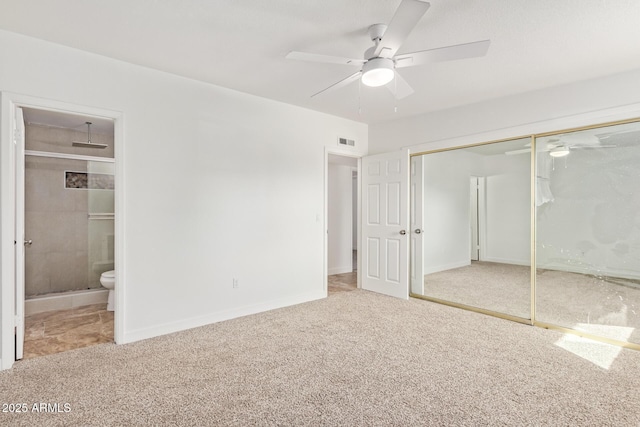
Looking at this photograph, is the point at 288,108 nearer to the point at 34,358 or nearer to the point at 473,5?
the point at 473,5

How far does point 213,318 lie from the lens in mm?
3533

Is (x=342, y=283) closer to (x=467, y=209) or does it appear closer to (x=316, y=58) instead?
(x=467, y=209)

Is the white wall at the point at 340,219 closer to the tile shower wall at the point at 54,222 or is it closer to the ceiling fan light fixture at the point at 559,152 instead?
the ceiling fan light fixture at the point at 559,152

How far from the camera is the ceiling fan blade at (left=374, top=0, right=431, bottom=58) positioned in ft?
5.38

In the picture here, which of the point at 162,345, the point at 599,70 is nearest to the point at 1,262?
the point at 162,345

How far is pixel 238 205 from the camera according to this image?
374 cm

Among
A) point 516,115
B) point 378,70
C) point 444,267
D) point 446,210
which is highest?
point 516,115

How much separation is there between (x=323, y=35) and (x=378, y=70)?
58 cm

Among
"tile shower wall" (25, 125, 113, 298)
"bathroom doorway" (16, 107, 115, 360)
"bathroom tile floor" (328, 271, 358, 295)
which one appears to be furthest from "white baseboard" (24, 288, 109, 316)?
"bathroom tile floor" (328, 271, 358, 295)

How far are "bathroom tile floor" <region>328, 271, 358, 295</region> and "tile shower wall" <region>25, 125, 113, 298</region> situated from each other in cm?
343

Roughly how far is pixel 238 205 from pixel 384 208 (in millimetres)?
2174

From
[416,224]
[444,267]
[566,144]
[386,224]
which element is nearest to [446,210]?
[444,267]

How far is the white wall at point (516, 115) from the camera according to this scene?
310 cm

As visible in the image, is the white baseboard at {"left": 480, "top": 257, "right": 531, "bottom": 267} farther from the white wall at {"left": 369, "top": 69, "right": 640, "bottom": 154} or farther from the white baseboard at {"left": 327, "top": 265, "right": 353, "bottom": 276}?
the white baseboard at {"left": 327, "top": 265, "right": 353, "bottom": 276}
